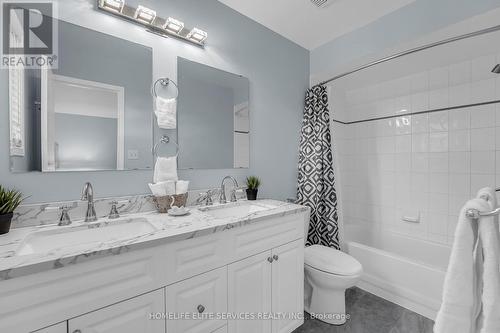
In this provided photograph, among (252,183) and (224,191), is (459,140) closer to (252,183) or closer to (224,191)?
(252,183)

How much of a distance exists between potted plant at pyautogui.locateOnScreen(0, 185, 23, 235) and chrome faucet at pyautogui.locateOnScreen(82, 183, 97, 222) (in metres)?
0.24

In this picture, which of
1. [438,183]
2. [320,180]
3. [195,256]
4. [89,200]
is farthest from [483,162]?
[89,200]

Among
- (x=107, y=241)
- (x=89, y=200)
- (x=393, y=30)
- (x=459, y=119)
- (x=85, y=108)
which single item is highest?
(x=393, y=30)

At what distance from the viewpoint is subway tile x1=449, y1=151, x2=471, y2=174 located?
2.09m

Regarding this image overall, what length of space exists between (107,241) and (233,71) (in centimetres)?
152

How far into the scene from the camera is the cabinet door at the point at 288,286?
141 cm

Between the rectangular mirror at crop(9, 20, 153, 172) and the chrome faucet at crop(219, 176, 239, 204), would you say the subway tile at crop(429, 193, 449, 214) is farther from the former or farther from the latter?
the rectangular mirror at crop(9, 20, 153, 172)

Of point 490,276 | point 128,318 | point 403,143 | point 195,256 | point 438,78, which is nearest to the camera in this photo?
point 490,276

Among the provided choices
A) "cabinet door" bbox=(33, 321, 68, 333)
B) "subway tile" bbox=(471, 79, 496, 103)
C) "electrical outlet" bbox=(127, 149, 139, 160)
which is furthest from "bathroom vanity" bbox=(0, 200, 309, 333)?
"subway tile" bbox=(471, 79, 496, 103)

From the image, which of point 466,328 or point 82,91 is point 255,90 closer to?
point 82,91

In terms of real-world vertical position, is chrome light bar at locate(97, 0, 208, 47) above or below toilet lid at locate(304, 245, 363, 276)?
above

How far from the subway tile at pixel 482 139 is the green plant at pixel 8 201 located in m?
3.29

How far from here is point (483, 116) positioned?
202 centimetres

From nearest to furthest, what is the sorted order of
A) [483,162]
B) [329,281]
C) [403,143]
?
[329,281], [483,162], [403,143]
